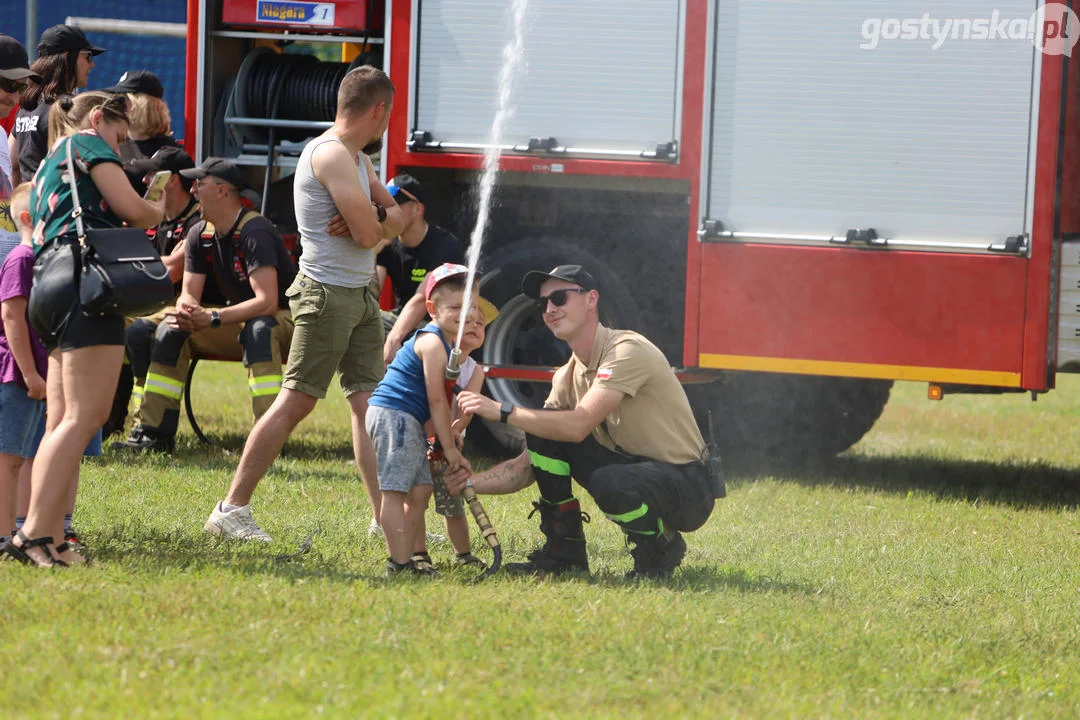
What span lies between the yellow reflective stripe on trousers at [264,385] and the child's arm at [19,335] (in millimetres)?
2560

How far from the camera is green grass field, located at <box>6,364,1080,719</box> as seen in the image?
3.68m

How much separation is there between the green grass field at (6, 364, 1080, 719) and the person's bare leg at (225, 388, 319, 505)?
10.4 inches

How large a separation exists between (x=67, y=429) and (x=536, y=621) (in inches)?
64.2

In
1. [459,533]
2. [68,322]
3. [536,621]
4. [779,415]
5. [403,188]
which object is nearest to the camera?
[536,621]

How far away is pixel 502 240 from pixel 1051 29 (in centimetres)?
319

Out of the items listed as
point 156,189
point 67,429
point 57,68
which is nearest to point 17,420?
point 67,429

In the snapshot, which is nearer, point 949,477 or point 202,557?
point 202,557

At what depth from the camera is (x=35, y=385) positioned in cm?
498

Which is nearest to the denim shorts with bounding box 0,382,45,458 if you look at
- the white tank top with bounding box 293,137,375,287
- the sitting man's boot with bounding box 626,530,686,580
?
the white tank top with bounding box 293,137,375,287

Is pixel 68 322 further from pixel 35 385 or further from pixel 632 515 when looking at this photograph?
pixel 632 515

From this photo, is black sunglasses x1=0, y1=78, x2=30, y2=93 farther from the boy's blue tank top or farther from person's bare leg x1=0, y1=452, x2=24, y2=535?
the boy's blue tank top

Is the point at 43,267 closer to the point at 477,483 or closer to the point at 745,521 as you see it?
the point at 477,483

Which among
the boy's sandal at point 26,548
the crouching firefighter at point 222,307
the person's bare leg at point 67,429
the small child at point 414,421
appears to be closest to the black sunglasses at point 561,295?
the small child at point 414,421

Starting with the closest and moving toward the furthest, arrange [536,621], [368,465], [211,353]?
1. [536,621]
2. [368,465]
3. [211,353]
